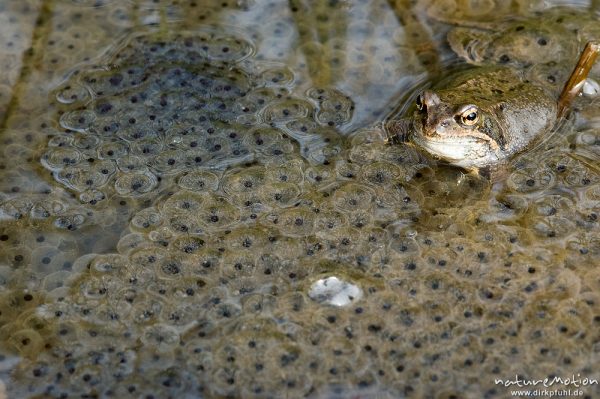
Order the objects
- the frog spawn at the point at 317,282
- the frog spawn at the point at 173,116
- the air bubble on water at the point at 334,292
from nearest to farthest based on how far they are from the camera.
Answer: the frog spawn at the point at 317,282
the air bubble on water at the point at 334,292
the frog spawn at the point at 173,116

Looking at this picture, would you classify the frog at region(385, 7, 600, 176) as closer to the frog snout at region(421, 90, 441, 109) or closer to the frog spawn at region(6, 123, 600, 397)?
the frog snout at region(421, 90, 441, 109)

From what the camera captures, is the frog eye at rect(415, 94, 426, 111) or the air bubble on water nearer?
the air bubble on water

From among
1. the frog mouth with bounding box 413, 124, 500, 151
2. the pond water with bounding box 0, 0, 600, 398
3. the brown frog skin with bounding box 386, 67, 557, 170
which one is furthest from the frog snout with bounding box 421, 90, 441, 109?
the pond water with bounding box 0, 0, 600, 398

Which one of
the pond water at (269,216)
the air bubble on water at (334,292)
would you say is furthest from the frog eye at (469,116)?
the air bubble on water at (334,292)

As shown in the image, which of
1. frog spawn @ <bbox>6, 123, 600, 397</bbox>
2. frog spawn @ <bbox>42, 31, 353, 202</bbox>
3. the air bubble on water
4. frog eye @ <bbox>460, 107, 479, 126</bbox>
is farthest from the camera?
frog spawn @ <bbox>42, 31, 353, 202</bbox>

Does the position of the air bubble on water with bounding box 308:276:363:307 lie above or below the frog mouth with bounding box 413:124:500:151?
below

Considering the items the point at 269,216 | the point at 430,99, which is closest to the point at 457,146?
the point at 430,99

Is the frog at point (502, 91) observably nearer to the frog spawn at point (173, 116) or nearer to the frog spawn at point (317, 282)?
the frog spawn at point (317, 282)

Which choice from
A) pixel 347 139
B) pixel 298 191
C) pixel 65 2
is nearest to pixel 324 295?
pixel 298 191
